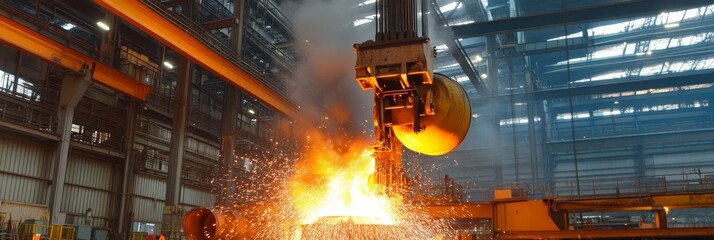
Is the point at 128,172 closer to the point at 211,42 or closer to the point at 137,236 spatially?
the point at 137,236

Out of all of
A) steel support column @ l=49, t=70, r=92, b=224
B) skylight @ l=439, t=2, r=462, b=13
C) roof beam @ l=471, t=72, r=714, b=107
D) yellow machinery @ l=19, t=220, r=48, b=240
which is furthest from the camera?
roof beam @ l=471, t=72, r=714, b=107

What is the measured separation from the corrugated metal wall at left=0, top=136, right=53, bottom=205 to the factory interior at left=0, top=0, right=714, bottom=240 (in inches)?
1.3

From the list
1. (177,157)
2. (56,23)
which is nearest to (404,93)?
(177,157)

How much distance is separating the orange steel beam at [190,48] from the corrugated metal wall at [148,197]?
453 centimetres

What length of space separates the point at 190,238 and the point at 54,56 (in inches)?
274

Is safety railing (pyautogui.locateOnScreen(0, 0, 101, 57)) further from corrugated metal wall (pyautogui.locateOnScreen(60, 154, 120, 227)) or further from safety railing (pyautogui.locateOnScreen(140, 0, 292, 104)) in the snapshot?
corrugated metal wall (pyautogui.locateOnScreen(60, 154, 120, 227))

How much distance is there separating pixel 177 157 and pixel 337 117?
17.4 feet

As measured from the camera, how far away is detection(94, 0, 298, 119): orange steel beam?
10.1 m

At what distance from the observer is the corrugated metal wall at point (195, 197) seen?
1742cm

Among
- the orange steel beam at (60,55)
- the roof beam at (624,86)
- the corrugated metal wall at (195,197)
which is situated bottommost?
the corrugated metal wall at (195,197)

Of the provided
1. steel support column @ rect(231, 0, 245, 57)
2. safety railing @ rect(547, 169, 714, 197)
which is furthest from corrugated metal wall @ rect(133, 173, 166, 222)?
safety railing @ rect(547, 169, 714, 197)

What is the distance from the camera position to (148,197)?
52.8ft

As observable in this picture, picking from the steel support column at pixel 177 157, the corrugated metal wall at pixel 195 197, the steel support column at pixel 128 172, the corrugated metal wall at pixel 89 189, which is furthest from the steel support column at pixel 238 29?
the corrugated metal wall at pixel 195 197

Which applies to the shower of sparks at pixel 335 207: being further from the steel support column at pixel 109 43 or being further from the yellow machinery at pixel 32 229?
the yellow machinery at pixel 32 229
